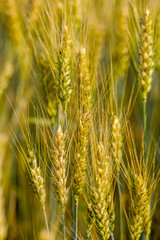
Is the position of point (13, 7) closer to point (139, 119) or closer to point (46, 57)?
point (46, 57)

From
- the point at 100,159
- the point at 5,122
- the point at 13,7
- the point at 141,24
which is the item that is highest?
the point at 13,7

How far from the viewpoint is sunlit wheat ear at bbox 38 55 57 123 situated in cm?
101

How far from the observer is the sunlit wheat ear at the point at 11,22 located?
4.66 feet

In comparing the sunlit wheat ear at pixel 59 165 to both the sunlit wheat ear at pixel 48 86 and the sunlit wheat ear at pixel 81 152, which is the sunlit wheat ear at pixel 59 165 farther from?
the sunlit wheat ear at pixel 48 86

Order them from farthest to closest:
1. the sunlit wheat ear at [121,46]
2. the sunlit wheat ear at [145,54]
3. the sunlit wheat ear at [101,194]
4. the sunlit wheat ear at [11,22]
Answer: the sunlit wheat ear at [11,22] → the sunlit wheat ear at [121,46] → the sunlit wheat ear at [145,54] → the sunlit wheat ear at [101,194]

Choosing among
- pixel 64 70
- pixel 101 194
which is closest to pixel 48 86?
pixel 64 70

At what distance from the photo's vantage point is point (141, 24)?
0.94m

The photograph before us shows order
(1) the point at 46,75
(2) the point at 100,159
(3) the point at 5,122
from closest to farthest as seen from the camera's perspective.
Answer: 1. (2) the point at 100,159
2. (1) the point at 46,75
3. (3) the point at 5,122

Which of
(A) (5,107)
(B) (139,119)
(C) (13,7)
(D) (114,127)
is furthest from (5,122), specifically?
(D) (114,127)

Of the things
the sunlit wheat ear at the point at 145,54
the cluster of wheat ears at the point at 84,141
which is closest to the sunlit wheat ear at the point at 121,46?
the cluster of wheat ears at the point at 84,141

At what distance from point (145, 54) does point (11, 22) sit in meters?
Result: 0.81

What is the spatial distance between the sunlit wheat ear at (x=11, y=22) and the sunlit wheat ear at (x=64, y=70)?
610mm

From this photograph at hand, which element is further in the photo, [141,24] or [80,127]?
[141,24]

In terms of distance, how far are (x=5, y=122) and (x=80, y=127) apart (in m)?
0.80
